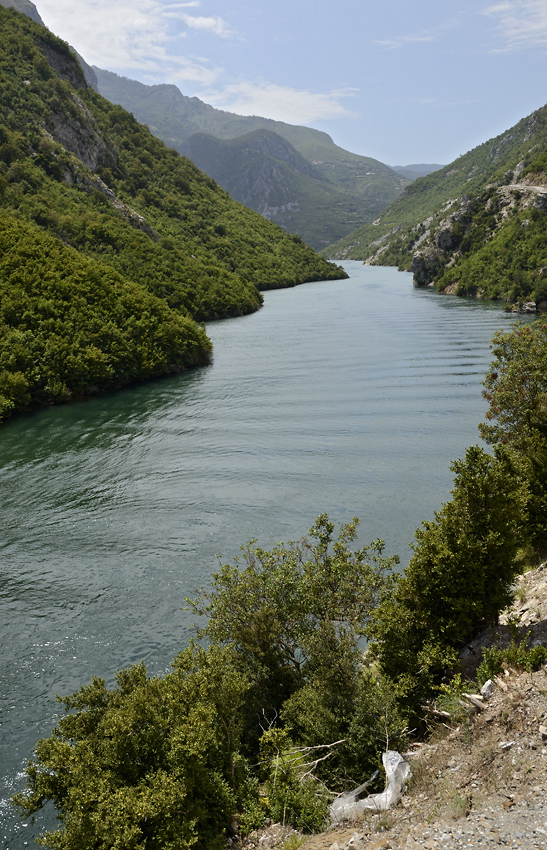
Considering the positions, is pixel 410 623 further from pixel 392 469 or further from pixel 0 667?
pixel 392 469

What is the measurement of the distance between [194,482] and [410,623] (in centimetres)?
2493

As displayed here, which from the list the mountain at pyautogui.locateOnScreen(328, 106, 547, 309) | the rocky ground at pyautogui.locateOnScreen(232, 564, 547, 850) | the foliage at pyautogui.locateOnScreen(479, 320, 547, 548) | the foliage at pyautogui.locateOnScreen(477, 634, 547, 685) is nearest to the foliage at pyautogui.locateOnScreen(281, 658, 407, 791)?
the rocky ground at pyautogui.locateOnScreen(232, 564, 547, 850)

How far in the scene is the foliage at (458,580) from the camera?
601 inches

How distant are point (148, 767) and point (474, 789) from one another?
703 cm

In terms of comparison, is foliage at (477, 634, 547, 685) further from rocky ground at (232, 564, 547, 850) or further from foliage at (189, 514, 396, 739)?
foliage at (189, 514, 396, 739)

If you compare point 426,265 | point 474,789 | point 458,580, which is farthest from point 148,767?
point 426,265

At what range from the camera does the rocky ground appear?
363 inches

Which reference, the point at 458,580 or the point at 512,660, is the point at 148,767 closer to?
the point at 512,660

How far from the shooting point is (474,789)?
33.9ft

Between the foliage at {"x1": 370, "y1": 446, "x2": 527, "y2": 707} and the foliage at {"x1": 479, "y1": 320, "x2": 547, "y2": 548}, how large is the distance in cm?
509

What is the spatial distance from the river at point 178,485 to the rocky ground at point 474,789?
378 inches

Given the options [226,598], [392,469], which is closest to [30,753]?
[226,598]

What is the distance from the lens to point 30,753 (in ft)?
55.9

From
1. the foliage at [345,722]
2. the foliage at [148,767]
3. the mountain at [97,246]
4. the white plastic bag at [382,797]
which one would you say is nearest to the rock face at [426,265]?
the mountain at [97,246]
